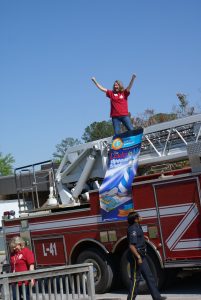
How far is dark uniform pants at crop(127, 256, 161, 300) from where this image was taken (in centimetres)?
884

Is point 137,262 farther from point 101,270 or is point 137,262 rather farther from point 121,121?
point 121,121

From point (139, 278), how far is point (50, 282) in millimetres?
1592

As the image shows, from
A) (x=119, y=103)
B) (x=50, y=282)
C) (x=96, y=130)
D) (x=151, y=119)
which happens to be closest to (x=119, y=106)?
(x=119, y=103)

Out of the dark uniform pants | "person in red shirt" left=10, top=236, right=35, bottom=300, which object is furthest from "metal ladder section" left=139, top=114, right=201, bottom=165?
"person in red shirt" left=10, top=236, right=35, bottom=300

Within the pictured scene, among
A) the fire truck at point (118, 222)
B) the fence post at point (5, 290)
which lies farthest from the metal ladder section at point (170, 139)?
the fence post at point (5, 290)

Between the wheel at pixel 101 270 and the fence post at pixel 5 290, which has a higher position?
the fence post at pixel 5 290

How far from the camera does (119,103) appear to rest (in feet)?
37.3

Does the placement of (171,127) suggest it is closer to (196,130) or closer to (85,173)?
(196,130)

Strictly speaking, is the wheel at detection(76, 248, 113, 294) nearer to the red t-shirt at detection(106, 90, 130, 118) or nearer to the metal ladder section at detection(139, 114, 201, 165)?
the metal ladder section at detection(139, 114, 201, 165)

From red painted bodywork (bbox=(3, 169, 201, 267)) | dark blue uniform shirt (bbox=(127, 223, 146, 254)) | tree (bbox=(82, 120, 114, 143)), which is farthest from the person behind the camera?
tree (bbox=(82, 120, 114, 143))

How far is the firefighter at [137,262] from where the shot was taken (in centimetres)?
886

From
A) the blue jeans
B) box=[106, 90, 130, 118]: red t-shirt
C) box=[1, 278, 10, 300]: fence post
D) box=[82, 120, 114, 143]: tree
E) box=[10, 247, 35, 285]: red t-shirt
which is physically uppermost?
box=[82, 120, 114, 143]: tree

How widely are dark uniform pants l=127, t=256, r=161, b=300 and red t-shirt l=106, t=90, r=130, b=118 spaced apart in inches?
132

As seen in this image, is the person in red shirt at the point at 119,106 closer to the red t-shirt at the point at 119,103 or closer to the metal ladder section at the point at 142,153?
the red t-shirt at the point at 119,103
